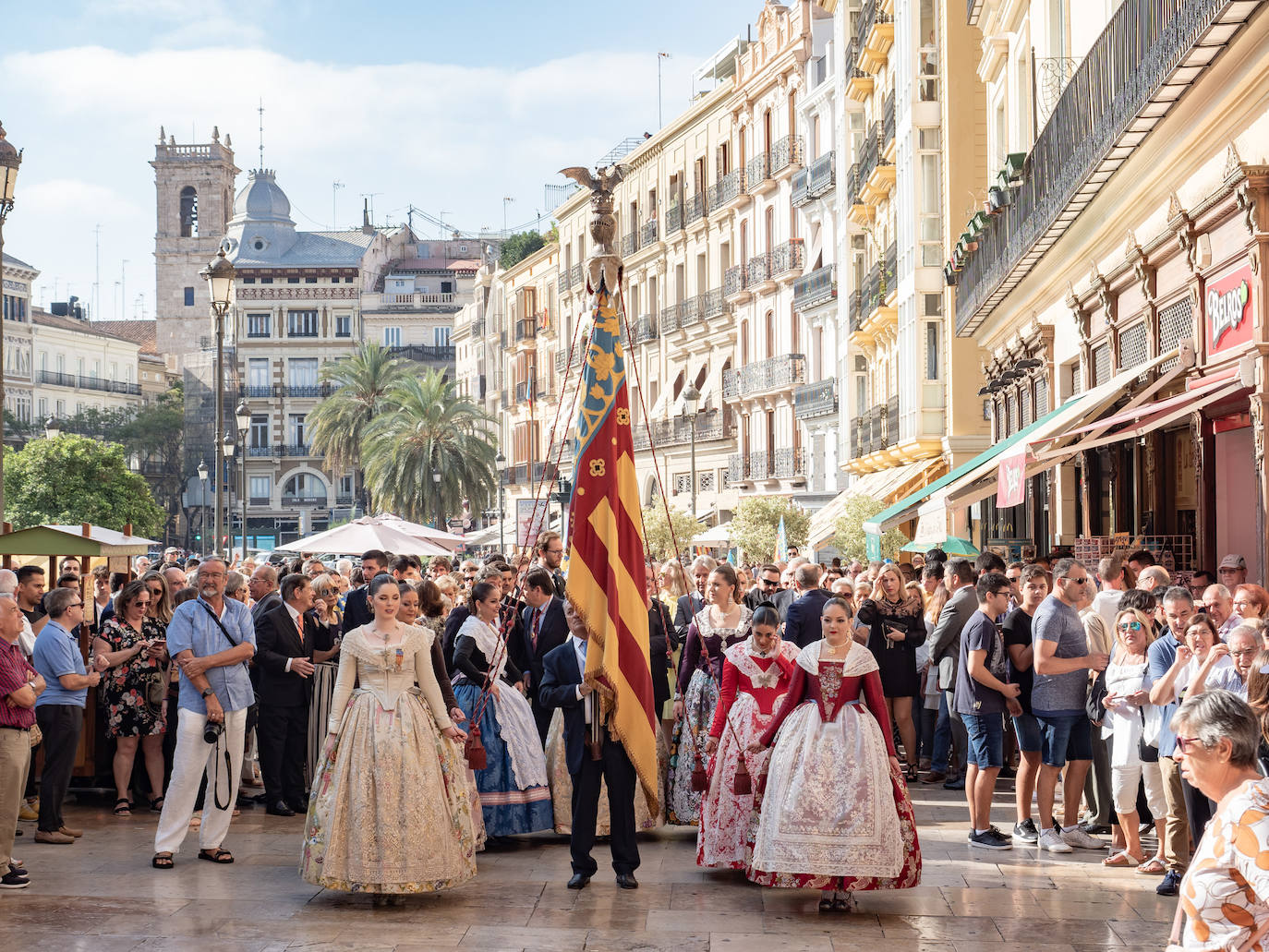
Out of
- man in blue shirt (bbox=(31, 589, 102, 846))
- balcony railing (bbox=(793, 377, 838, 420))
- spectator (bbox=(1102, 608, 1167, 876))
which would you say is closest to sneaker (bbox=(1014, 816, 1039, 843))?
spectator (bbox=(1102, 608, 1167, 876))

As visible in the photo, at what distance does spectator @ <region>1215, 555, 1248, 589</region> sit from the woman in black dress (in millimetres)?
2705

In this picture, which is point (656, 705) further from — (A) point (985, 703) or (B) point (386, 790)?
(B) point (386, 790)

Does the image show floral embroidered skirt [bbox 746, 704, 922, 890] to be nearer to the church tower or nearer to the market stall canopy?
the market stall canopy

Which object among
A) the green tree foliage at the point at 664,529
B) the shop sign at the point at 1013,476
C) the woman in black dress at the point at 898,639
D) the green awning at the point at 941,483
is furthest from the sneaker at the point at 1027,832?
the green tree foliage at the point at 664,529

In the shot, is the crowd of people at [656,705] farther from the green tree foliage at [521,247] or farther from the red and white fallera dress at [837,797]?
the green tree foliage at [521,247]

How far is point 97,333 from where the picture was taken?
97375 millimetres

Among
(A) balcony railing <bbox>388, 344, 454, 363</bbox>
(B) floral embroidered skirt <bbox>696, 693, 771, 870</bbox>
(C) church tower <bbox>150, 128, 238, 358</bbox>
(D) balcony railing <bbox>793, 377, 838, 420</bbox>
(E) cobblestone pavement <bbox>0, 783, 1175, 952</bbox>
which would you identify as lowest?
(E) cobblestone pavement <bbox>0, 783, 1175, 952</bbox>

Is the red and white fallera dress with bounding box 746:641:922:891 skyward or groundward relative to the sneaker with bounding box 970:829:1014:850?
skyward

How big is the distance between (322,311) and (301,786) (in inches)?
3391

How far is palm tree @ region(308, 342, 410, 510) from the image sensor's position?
230 ft

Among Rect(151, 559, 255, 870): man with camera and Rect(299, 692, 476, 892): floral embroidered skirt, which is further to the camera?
Rect(151, 559, 255, 870): man with camera

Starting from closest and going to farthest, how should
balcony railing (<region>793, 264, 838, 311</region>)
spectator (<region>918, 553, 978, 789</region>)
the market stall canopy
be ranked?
spectator (<region>918, 553, 978, 789</region>)
the market stall canopy
balcony railing (<region>793, 264, 838, 311</region>)

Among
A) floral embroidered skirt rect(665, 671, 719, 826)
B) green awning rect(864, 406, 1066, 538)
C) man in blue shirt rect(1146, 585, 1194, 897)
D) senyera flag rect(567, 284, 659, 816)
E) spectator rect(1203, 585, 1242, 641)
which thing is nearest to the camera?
man in blue shirt rect(1146, 585, 1194, 897)

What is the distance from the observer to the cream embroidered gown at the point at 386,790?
877 centimetres
